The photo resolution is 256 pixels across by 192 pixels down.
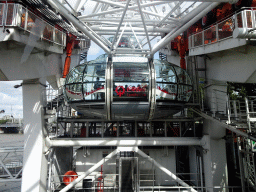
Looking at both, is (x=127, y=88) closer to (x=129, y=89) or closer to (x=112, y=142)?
(x=129, y=89)

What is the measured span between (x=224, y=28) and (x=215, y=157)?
901 cm

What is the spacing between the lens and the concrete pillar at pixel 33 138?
13930 mm

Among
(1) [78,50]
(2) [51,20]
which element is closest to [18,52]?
(2) [51,20]

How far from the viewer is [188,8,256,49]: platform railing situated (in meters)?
9.68

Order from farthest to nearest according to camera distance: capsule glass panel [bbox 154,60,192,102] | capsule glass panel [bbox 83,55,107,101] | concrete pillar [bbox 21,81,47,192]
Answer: concrete pillar [bbox 21,81,47,192], capsule glass panel [bbox 154,60,192,102], capsule glass panel [bbox 83,55,107,101]

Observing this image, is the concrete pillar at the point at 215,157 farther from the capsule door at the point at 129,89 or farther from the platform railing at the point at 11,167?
the platform railing at the point at 11,167

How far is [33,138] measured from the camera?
14242 mm

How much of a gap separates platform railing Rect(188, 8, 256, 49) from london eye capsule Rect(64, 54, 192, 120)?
270 centimetres

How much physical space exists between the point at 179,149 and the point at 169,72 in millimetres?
11702

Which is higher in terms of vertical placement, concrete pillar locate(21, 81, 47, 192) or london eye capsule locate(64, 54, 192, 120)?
london eye capsule locate(64, 54, 192, 120)

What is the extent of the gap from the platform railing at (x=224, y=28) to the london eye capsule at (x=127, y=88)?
2.70m

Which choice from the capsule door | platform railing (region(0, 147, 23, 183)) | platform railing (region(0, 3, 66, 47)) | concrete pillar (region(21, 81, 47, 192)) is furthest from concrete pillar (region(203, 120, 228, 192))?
platform railing (region(0, 147, 23, 183))

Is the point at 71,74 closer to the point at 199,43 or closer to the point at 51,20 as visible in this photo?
the point at 51,20

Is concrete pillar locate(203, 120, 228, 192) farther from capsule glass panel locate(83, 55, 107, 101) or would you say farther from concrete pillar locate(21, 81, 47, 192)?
concrete pillar locate(21, 81, 47, 192)
